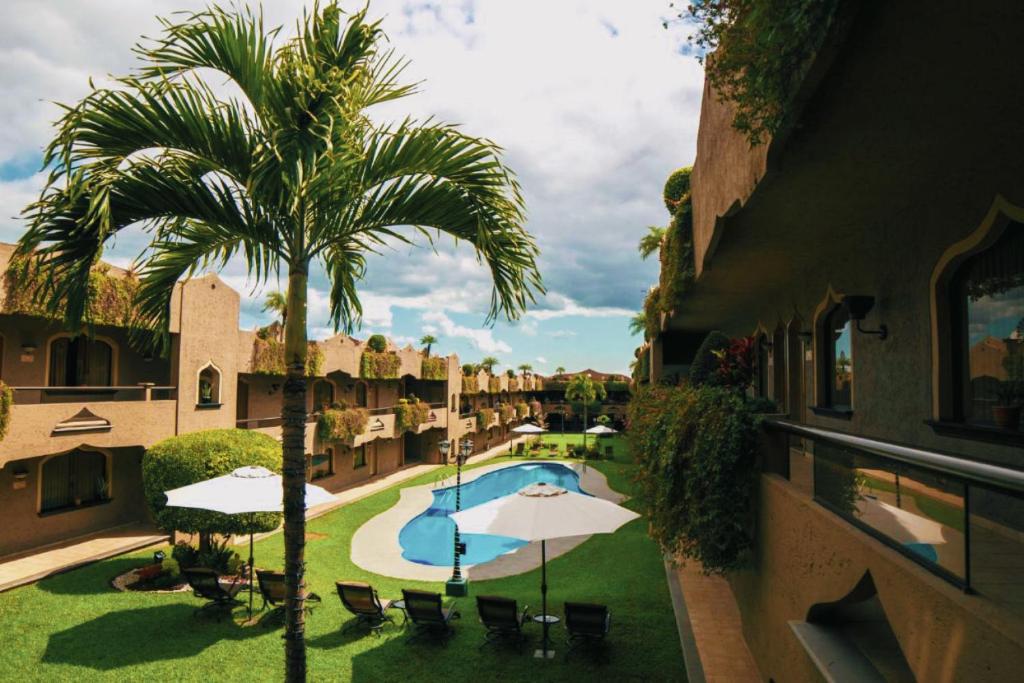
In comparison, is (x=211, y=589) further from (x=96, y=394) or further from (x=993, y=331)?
(x=993, y=331)

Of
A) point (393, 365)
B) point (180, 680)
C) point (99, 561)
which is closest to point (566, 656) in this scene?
point (180, 680)

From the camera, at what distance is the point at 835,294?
1013cm

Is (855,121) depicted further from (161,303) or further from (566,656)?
(566,656)

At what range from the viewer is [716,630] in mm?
10375

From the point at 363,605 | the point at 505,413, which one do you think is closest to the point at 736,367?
the point at 363,605

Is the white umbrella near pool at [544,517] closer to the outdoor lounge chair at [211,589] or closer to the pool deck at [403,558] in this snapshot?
the outdoor lounge chair at [211,589]

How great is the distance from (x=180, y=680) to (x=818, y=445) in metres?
10.3

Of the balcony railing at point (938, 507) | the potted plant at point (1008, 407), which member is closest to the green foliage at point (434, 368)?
the potted plant at point (1008, 407)

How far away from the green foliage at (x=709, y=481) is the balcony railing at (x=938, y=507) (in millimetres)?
1970

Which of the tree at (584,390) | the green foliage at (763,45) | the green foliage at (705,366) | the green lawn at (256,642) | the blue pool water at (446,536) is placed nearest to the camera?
the green foliage at (763,45)

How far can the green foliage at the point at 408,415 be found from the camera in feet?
113

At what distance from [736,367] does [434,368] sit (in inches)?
1332

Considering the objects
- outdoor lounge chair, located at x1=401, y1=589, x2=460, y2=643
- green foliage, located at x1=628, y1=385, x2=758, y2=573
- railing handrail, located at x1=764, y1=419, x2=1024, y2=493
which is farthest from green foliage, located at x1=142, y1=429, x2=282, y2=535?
railing handrail, located at x1=764, y1=419, x2=1024, y2=493

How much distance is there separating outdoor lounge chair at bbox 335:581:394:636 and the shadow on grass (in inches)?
66.5
